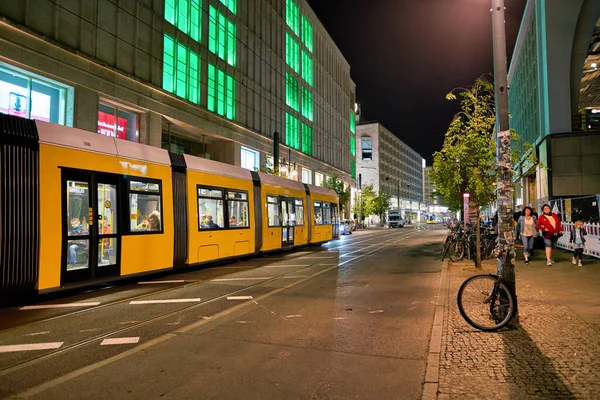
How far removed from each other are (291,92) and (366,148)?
66.7 metres

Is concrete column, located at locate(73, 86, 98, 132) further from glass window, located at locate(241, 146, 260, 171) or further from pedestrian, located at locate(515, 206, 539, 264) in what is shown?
pedestrian, located at locate(515, 206, 539, 264)

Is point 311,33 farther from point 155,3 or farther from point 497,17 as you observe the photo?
point 497,17

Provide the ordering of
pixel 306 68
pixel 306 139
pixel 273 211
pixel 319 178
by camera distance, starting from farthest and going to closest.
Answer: pixel 319 178, pixel 306 68, pixel 306 139, pixel 273 211

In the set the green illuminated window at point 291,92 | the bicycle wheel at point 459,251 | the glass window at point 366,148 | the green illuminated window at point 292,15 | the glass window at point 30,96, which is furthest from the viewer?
the glass window at point 366,148

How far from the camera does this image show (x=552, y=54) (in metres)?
27.1

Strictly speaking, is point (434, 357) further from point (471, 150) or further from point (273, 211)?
point (273, 211)

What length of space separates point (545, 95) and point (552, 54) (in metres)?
2.59

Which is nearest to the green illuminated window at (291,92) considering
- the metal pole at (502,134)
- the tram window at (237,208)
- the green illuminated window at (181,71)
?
the green illuminated window at (181,71)

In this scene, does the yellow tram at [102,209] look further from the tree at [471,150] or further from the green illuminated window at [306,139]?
the green illuminated window at [306,139]

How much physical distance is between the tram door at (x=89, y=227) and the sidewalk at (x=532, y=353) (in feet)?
24.2

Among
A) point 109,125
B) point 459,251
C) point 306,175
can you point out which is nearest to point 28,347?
point 459,251

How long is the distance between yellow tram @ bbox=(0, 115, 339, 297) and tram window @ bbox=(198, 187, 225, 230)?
1.3 inches

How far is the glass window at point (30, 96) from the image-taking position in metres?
17.5

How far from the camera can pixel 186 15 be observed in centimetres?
2814
